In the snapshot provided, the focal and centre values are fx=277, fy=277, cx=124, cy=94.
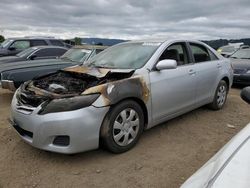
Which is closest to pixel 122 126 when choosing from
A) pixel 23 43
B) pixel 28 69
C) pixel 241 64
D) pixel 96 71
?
pixel 96 71

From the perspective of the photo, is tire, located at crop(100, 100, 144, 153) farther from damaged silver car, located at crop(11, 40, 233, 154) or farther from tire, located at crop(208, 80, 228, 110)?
tire, located at crop(208, 80, 228, 110)

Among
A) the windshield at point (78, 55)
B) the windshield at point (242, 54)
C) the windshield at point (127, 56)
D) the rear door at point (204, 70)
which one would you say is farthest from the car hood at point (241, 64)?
the windshield at point (127, 56)

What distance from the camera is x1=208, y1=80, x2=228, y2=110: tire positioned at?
5.66 m

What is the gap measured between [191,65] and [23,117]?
293 centimetres

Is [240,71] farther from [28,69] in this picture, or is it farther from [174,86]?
[28,69]

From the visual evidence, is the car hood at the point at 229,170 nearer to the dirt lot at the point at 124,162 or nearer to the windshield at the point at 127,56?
the dirt lot at the point at 124,162

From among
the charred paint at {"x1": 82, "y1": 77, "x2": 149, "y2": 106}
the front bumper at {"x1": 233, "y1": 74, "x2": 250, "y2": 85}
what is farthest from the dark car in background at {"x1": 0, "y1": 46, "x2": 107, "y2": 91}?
the front bumper at {"x1": 233, "y1": 74, "x2": 250, "y2": 85}

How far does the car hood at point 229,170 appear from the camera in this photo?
140cm

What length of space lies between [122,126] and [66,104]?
0.81m

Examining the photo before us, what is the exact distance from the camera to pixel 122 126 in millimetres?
3600

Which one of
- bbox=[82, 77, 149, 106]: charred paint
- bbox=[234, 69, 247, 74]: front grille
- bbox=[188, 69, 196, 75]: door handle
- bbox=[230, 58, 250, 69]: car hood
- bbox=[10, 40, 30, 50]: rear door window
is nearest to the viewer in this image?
bbox=[82, 77, 149, 106]: charred paint

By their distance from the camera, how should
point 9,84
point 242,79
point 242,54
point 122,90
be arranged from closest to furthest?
point 122,90
point 9,84
point 242,79
point 242,54

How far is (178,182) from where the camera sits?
3062 millimetres

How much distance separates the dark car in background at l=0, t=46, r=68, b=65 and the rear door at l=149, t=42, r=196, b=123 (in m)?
4.99
